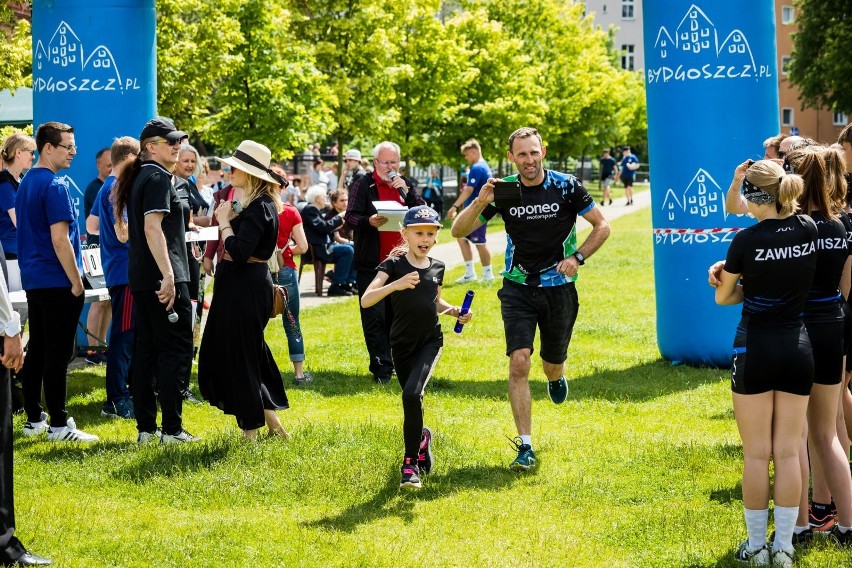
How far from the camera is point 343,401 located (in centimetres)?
955

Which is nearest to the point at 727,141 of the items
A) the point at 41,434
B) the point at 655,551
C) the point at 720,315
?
the point at 720,315

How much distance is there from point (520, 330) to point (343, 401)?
2.58 metres

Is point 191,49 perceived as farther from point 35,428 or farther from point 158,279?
point 158,279

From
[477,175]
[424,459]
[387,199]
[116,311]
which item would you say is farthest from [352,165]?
[424,459]

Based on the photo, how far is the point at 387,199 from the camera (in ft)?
33.5

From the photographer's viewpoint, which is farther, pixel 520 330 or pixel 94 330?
pixel 94 330

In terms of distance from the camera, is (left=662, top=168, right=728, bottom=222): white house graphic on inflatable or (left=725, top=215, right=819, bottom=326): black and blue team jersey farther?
(left=662, top=168, right=728, bottom=222): white house graphic on inflatable

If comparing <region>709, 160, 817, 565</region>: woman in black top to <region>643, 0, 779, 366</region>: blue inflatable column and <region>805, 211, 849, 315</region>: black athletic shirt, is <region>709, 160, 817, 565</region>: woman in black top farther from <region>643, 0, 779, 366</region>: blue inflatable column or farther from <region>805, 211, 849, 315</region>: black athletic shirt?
<region>643, 0, 779, 366</region>: blue inflatable column

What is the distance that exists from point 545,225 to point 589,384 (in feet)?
10.4

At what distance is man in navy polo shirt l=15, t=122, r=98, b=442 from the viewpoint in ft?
24.9

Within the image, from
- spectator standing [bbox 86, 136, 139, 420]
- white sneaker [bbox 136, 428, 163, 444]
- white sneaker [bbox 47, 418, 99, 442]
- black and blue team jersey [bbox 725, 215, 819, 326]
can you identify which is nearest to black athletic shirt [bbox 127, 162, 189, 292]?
spectator standing [bbox 86, 136, 139, 420]

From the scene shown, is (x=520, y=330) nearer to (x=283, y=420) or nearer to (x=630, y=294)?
(x=283, y=420)

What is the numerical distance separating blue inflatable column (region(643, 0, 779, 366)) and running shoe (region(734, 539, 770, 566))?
16.7 feet

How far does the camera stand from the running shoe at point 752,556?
5273 mm
